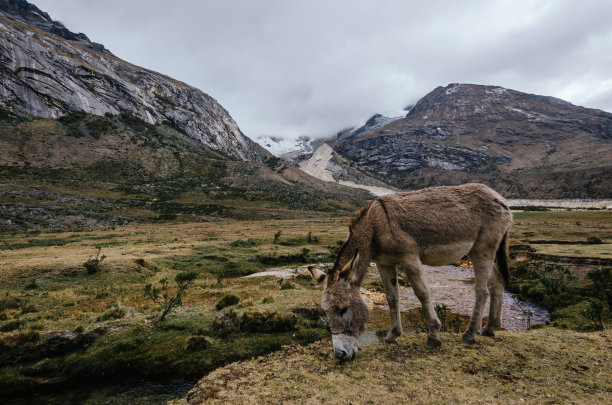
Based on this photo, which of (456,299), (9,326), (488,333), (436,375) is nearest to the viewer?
(436,375)

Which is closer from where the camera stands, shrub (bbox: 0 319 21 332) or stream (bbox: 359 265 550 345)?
shrub (bbox: 0 319 21 332)

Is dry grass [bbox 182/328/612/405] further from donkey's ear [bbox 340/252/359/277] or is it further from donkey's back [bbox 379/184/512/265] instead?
donkey's back [bbox 379/184/512/265]

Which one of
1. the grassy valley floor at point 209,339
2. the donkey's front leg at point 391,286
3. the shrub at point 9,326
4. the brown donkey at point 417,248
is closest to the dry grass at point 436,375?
the grassy valley floor at point 209,339

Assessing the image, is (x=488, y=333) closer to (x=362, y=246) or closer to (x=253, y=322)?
(x=362, y=246)

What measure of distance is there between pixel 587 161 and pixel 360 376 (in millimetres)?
246592

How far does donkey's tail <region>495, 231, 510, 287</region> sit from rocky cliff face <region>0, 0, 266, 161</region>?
537ft

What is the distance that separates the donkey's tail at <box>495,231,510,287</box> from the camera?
826 centimetres

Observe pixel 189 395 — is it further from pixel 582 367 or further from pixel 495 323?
pixel 582 367

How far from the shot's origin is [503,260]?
8305 mm

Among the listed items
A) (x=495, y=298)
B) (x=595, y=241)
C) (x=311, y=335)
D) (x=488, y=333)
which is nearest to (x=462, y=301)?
(x=488, y=333)

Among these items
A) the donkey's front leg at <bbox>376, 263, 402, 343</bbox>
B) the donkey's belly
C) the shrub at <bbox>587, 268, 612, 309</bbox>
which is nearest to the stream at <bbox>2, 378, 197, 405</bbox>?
the donkey's front leg at <bbox>376, 263, 402, 343</bbox>

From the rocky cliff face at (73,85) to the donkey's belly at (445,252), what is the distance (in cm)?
16223

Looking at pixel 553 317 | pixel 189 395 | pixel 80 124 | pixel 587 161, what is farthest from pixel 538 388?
pixel 587 161

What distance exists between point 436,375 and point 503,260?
4.28 meters
